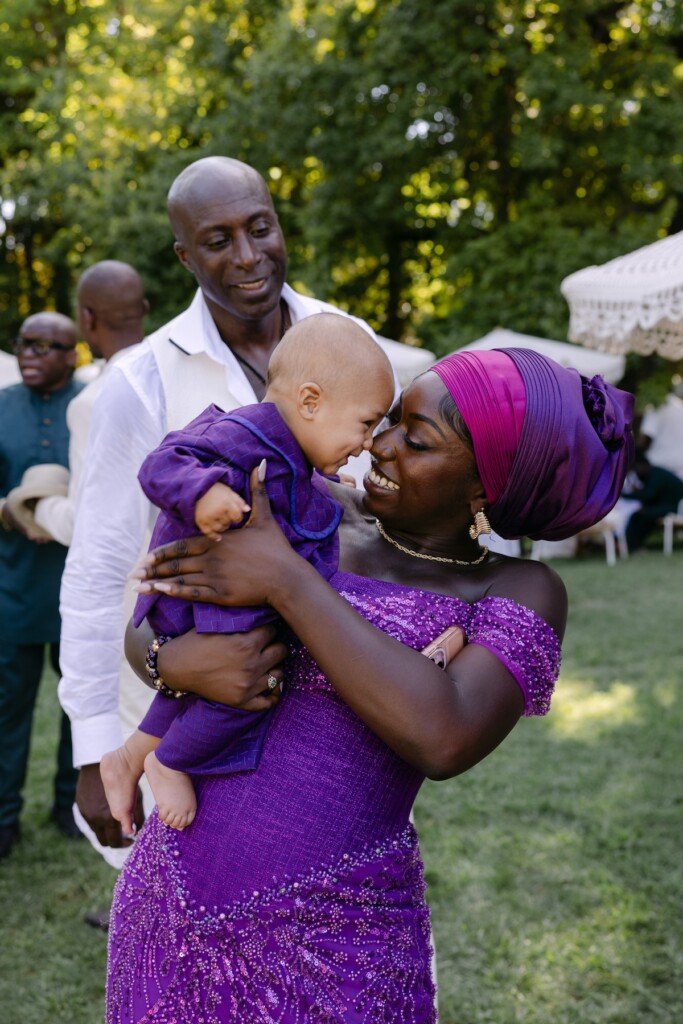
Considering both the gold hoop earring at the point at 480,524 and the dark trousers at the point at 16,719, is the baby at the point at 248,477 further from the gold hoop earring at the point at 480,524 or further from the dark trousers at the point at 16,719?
the dark trousers at the point at 16,719

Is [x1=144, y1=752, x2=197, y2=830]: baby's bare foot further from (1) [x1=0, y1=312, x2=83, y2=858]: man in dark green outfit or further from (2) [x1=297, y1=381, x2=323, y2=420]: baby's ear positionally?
(1) [x1=0, y1=312, x2=83, y2=858]: man in dark green outfit

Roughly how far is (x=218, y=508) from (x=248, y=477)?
0.37ft

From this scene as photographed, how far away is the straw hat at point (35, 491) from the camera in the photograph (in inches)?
185

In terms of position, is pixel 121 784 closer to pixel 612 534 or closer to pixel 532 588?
pixel 532 588

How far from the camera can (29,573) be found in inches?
215

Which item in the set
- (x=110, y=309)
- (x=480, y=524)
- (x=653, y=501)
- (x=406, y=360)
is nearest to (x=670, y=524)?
(x=653, y=501)

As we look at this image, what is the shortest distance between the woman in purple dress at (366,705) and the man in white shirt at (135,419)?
660 millimetres

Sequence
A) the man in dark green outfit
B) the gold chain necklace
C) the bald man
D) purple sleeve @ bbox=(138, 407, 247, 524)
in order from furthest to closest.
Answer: the man in dark green outfit → the bald man → the gold chain necklace → purple sleeve @ bbox=(138, 407, 247, 524)

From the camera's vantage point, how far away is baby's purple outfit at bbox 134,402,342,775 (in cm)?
170

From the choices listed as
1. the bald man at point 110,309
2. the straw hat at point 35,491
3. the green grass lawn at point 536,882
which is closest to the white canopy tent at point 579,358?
the green grass lawn at point 536,882

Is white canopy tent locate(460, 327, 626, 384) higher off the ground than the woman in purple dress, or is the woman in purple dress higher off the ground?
the woman in purple dress

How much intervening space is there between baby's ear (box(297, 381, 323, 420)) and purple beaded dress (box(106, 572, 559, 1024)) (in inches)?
12.4

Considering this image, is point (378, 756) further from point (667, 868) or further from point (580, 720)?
point (580, 720)

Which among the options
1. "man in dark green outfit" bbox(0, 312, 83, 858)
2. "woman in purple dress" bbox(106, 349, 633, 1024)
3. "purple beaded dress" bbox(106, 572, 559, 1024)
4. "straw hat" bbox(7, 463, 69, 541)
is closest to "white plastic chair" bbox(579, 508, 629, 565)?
"man in dark green outfit" bbox(0, 312, 83, 858)
